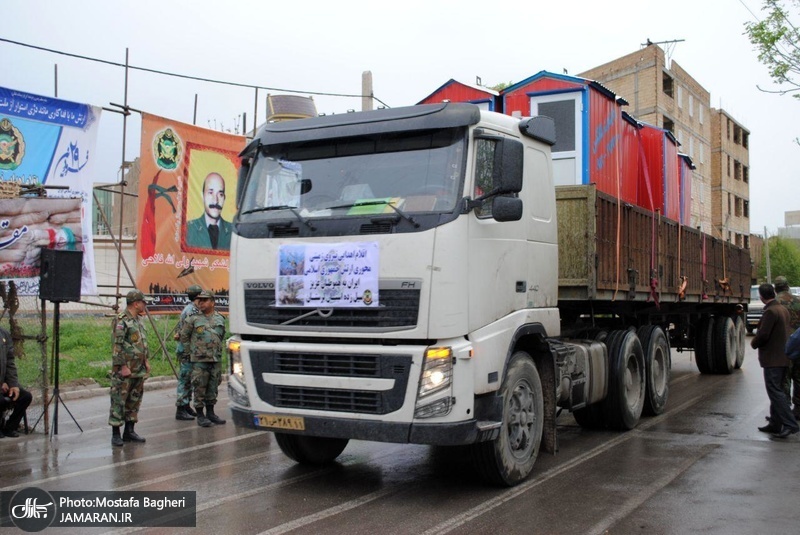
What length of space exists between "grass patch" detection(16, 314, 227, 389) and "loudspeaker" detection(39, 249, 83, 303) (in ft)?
3.45

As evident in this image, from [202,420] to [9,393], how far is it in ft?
7.10

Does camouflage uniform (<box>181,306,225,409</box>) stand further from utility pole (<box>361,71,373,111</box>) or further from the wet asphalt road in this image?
utility pole (<box>361,71,373,111</box>)

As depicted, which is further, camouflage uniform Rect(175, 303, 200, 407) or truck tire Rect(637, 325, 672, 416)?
camouflage uniform Rect(175, 303, 200, 407)

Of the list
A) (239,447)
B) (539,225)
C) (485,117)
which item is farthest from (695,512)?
(239,447)

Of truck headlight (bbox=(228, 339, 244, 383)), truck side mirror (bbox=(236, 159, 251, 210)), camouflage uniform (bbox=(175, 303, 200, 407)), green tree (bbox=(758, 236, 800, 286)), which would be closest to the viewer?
truck headlight (bbox=(228, 339, 244, 383))

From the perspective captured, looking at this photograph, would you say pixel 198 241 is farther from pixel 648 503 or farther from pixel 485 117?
pixel 648 503

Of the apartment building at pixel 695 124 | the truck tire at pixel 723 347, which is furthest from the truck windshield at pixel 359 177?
the apartment building at pixel 695 124

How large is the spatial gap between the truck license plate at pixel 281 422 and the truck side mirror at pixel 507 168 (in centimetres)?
222

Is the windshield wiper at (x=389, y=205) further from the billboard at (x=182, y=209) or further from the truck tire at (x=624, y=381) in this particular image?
the billboard at (x=182, y=209)

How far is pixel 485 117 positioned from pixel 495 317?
154 cm

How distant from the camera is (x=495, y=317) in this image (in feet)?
18.9

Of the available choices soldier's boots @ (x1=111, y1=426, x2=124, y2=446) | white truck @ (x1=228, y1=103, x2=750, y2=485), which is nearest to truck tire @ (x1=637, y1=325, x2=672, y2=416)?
white truck @ (x1=228, y1=103, x2=750, y2=485)

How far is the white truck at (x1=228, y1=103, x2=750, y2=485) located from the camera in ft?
17.4

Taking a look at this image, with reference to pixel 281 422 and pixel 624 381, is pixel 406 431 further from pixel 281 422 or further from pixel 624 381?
pixel 624 381
